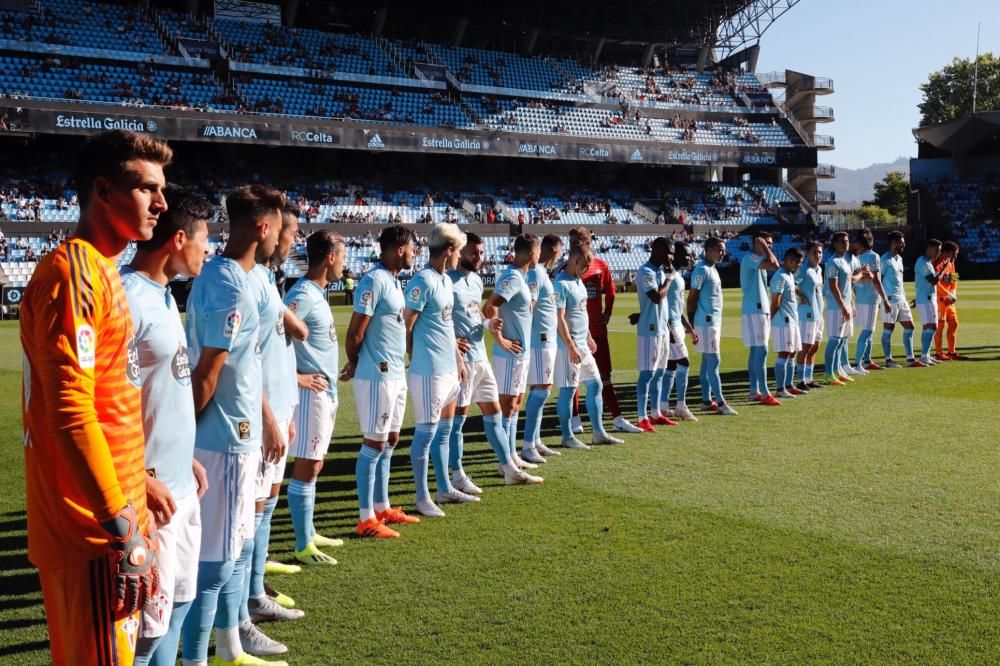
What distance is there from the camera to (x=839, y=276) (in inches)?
564

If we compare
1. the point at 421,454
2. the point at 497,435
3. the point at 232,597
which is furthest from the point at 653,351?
the point at 232,597

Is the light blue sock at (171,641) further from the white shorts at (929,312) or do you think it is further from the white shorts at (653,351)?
the white shorts at (929,312)

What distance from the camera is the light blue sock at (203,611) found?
12.0 ft

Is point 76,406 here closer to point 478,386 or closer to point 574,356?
point 478,386

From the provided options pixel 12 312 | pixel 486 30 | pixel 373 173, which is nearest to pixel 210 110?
pixel 373 173

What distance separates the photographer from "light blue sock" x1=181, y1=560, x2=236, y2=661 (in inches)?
144

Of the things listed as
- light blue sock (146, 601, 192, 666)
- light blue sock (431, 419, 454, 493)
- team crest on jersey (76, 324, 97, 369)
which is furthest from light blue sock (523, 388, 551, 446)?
team crest on jersey (76, 324, 97, 369)

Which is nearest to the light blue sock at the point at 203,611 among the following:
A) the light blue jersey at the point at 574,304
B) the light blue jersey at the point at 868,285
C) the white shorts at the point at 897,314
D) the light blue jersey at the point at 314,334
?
the light blue jersey at the point at 314,334

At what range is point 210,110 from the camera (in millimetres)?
39562

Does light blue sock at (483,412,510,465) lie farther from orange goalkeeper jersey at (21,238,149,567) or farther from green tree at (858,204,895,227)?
green tree at (858,204,895,227)

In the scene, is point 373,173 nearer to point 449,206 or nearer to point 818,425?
point 449,206

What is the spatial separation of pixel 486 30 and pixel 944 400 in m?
48.1

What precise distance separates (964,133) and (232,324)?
6373 cm

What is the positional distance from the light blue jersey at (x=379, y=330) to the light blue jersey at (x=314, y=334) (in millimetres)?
369
